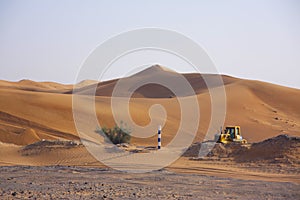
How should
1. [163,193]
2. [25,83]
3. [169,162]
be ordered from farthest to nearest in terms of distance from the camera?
[25,83] < [169,162] < [163,193]

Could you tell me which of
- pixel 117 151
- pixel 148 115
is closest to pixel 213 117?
pixel 148 115

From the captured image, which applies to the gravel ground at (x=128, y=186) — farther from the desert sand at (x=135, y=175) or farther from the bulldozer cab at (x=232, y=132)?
the bulldozer cab at (x=232, y=132)

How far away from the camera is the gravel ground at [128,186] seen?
1175 cm

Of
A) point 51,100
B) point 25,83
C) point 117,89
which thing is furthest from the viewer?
point 25,83

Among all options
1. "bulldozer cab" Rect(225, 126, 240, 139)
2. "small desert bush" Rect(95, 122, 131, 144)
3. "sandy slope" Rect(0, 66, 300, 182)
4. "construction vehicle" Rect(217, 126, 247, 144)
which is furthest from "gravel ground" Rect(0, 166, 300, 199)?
"small desert bush" Rect(95, 122, 131, 144)

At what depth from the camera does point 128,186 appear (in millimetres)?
13281

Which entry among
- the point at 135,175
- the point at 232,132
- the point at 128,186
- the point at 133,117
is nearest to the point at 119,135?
the point at 232,132

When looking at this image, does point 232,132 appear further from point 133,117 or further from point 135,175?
point 133,117

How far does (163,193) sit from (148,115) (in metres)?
33.6

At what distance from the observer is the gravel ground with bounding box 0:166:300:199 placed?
463 inches

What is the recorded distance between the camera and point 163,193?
1210cm

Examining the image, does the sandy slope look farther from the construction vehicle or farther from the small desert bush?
the construction vehicle

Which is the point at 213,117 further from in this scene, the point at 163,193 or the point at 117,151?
the point at 163,193

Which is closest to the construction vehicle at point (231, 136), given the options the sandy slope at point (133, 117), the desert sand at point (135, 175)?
the desert sand at point (135, 175)
